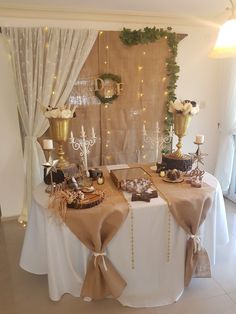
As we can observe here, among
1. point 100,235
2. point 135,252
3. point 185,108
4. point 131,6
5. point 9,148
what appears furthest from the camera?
point 9,148

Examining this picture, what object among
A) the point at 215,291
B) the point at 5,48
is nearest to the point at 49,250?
the point at 215,291

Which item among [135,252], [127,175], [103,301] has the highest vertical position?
[127,175]

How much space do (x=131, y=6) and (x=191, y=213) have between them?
2318 mm

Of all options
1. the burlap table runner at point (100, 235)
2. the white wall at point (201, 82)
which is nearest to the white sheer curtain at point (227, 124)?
the white wall at point (201, 82)

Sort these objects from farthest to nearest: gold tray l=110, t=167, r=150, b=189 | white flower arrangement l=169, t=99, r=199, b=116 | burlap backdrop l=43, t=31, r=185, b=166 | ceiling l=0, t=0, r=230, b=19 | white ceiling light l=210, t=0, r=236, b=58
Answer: burlap backdrop l=43, t=31, r=185, b=166
ceiling l=0, t=0, r=230, b=19
white flower arrangement l=169, t=99, r=199, b=116
gold tray l=110, t=167, r=150, b=189
white ceiling light l=210, t=0, r=236, b=58

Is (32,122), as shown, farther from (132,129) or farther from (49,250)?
(49,250)

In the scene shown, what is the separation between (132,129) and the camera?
3.31 m

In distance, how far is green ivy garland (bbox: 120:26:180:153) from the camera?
9.89ft

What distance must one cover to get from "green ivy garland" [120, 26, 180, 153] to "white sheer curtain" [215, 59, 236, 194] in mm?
670

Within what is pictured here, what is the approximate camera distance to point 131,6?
2.80 m

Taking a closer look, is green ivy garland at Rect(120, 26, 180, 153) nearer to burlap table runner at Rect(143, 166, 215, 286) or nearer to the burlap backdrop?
the burlap backdrop

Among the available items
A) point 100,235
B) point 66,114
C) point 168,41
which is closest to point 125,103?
point 168,41

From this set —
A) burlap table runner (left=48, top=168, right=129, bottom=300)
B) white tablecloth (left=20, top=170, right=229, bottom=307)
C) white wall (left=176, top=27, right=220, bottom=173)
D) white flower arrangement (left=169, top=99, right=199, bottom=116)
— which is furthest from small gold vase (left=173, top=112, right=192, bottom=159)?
white wall (left=176, top=27, right=220, bottom=173)

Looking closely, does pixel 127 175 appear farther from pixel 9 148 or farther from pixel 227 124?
pixel 227 124
